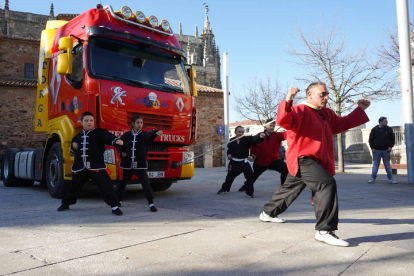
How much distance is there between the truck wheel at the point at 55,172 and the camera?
700 cm

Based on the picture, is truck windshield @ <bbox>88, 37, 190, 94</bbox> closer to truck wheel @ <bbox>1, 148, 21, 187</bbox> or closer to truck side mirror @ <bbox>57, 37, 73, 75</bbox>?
truck side mirror @ <bbox>57, 37, 73, 75</bbox>

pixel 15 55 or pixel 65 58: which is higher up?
pixel 15 55

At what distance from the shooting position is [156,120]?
7176mm

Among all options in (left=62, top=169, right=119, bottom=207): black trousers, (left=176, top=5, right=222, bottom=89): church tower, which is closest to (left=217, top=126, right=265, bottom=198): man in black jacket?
(left=62, top=169, right=119, bottom=207): black trousers

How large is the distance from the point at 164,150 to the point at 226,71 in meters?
10.6

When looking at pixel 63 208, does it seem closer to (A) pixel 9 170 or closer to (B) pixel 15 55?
(A) pixel 9 170

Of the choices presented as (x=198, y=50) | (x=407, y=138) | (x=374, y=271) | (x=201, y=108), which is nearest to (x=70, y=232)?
(x=374, y=271)

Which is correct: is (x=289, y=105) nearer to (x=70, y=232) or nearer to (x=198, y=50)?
(x=70, y=232)

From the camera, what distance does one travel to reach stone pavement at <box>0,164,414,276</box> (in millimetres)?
2959

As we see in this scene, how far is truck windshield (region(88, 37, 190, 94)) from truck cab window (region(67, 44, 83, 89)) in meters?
0.23

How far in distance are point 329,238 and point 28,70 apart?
2511cm

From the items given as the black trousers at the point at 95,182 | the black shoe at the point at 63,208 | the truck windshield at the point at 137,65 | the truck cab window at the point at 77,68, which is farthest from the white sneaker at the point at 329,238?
the truck cab window at the point at 77,68

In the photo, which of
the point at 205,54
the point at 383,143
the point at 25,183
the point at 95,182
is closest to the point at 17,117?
the point at 25,183

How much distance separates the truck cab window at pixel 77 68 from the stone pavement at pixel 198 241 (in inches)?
87.8
